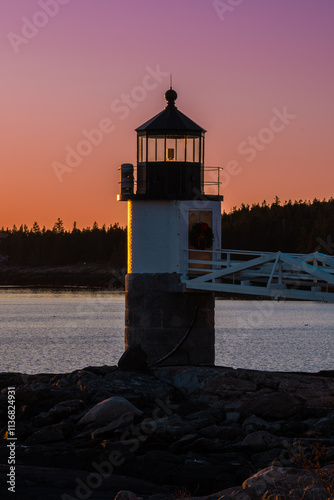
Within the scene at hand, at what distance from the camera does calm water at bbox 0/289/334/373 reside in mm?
42219

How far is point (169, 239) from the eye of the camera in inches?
911

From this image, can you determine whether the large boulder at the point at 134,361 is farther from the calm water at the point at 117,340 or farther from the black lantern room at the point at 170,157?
the calm water at the point at 117,340

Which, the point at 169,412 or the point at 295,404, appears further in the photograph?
the point at 295,404

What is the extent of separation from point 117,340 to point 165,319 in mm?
34134

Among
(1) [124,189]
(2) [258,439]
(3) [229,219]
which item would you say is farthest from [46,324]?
(3) [229,219]

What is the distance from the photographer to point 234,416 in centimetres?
1599

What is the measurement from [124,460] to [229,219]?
157m

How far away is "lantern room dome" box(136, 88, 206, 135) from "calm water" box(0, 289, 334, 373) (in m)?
17.4

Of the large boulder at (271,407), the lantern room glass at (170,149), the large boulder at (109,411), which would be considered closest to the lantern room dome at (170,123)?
the lantern room glass at (170,149)

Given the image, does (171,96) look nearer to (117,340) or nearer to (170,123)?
(170,123)

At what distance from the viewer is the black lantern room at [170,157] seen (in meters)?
23.4

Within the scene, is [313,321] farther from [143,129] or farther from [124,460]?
[124,460]

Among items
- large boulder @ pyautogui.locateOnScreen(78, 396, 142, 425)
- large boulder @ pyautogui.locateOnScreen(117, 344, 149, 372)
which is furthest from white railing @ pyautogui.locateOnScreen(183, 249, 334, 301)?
large boulder @ pyautogui.locateOnScreen(78, 396, 142, 425)

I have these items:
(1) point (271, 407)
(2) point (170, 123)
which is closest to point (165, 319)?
(2) point (170, 123)
